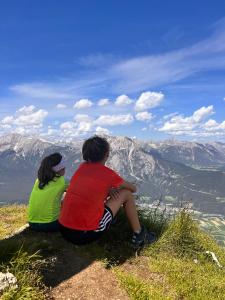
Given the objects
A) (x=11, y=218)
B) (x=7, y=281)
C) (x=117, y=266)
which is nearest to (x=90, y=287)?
(x=117, y=266)

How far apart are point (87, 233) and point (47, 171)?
252 cm

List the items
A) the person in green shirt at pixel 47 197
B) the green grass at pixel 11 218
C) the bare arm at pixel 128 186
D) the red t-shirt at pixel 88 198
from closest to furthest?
the red t-shirt at pixel 88 198
the bare arm at pixel 128 186
the person in green shirt at pixel 47 197
the green grass at pixel 11 218

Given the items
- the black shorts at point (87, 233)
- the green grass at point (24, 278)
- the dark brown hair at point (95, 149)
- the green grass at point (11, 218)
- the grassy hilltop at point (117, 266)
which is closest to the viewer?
the green grass at point (24, 278)

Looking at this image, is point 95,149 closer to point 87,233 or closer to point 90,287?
point 87,233

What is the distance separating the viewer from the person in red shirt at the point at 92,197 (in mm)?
8898

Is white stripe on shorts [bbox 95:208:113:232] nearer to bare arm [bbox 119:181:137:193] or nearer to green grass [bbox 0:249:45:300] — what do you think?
bare arm [bbox 119:181:137:193]

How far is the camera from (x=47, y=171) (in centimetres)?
1061

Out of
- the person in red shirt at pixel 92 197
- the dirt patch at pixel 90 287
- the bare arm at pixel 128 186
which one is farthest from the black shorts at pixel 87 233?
the dirt patch at pixel 90 287

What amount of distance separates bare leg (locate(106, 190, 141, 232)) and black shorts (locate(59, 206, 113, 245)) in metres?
0.16

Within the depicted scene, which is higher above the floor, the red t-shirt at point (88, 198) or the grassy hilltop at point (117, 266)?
the red t-shirt at point (88, 198)

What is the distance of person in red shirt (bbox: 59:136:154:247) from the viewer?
29.2 feet

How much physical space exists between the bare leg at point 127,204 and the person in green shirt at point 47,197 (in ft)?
6.21

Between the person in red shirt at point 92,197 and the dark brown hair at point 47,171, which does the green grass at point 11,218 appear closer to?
the dark brown hair at point 47,171

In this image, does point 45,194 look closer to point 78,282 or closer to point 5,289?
point 78,282
